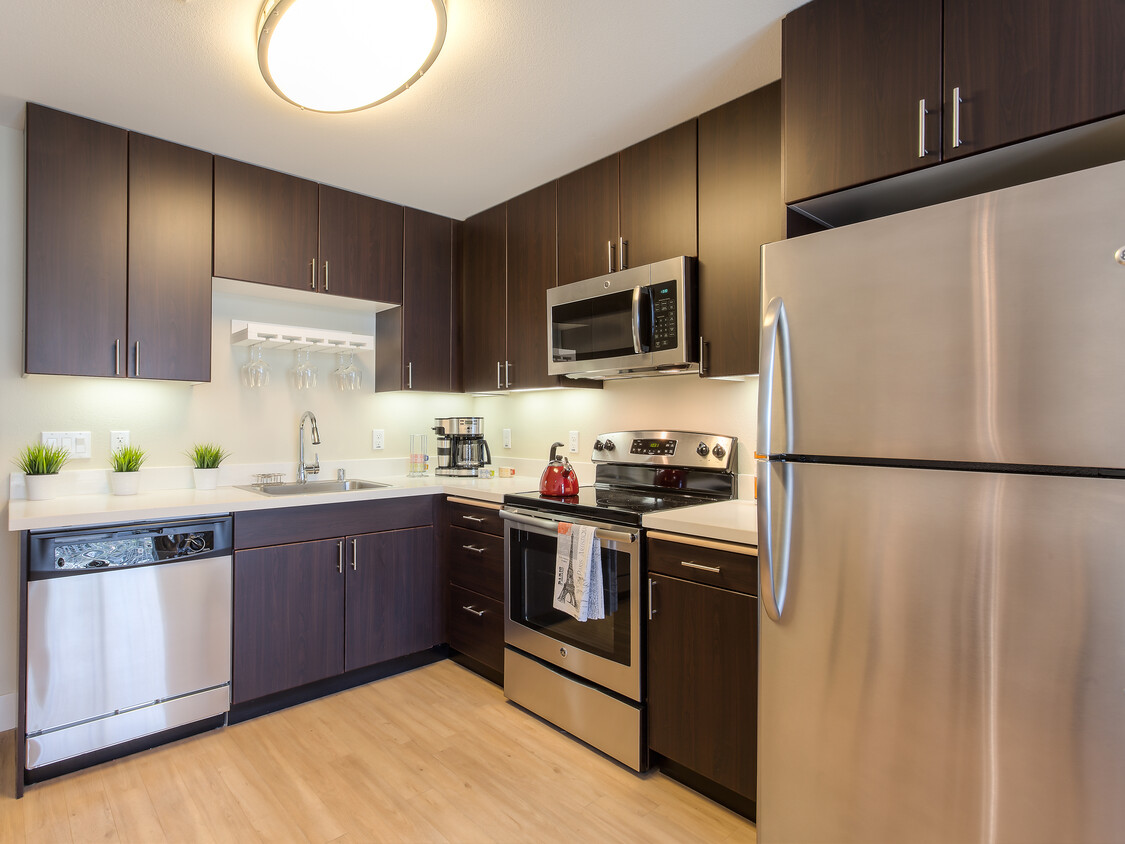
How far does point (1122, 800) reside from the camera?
3.58 feet

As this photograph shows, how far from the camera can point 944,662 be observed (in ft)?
4.19

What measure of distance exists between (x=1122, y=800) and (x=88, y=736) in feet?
9.40

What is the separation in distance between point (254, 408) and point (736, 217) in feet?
8.04

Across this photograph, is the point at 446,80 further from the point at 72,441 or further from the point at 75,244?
the point at 72,441

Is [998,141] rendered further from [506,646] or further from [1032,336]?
[506,646]

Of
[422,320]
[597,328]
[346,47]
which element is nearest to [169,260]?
[422,320]

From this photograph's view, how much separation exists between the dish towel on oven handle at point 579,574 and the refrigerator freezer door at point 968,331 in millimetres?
862

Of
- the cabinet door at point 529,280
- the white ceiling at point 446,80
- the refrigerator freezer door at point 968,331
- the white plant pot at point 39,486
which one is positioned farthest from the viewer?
the cabinet door at point 529,280

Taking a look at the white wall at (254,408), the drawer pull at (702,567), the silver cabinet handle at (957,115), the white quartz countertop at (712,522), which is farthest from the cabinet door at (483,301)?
the silver cabinet handle at (957,115)

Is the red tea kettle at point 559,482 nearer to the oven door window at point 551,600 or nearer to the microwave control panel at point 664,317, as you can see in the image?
the oven door window at point 551,600

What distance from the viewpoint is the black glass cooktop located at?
86.2 inches

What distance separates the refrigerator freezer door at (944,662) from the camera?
3.67 feet

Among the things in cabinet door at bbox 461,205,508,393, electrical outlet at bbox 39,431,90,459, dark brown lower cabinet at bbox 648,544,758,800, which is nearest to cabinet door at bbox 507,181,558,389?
cabinet door at bbox 461,205,508,393

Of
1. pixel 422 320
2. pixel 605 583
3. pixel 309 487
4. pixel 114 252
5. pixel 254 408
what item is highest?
pixel 114 252
